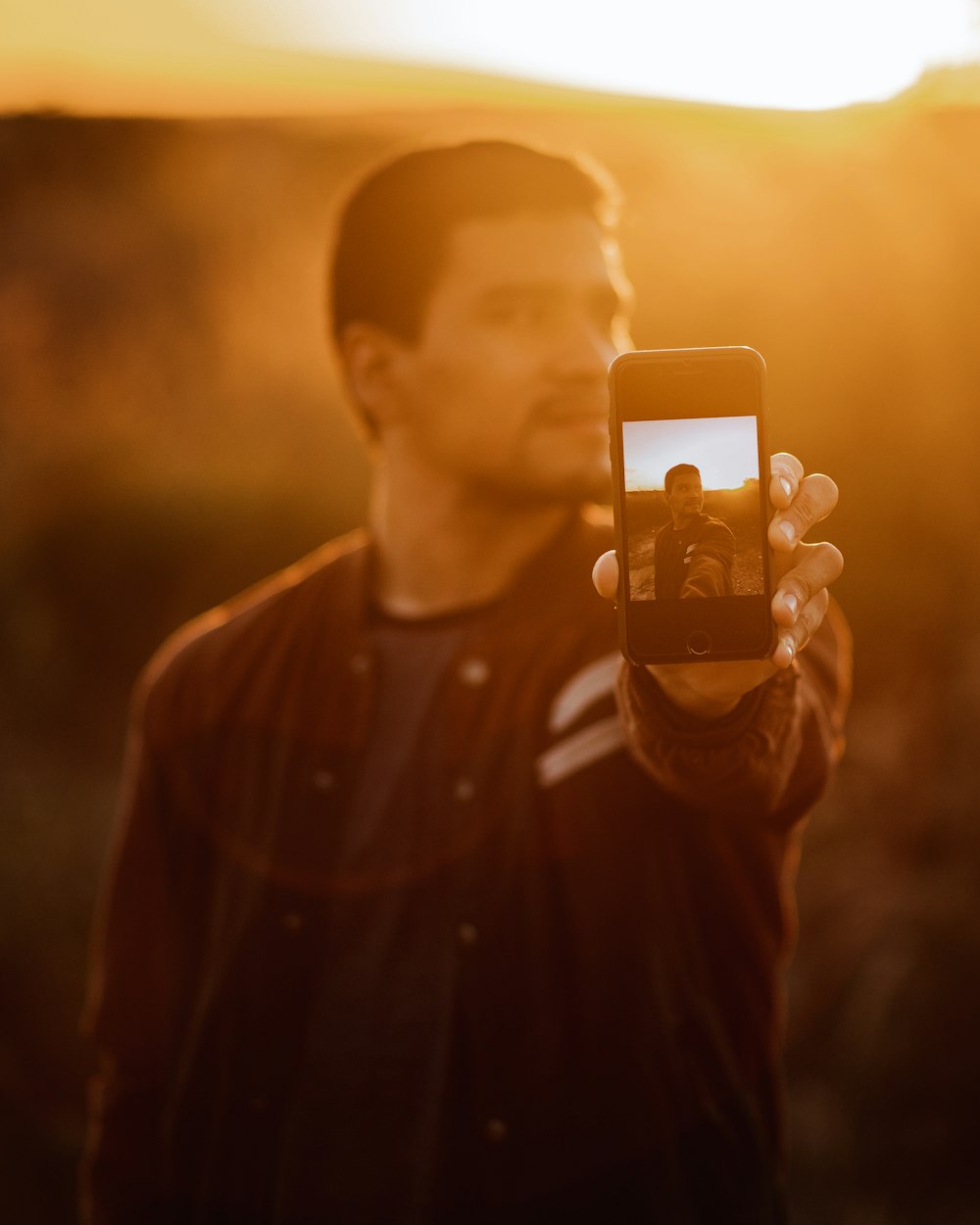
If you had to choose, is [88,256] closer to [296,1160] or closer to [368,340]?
[368,340]

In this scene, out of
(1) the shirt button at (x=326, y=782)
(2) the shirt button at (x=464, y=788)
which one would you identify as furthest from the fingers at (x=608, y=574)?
(1) the shirt button at (x=326, y=782)

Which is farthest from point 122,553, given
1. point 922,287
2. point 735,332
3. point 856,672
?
point 922,287

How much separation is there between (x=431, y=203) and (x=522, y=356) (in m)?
0.27

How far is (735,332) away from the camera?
102 inches

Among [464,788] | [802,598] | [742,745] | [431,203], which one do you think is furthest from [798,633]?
[431,203]

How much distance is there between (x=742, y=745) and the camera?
845 millimetres

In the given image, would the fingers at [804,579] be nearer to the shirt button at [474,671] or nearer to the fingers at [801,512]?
the fingers at [801,512]

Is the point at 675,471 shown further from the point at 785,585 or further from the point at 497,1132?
the point at 497,1132

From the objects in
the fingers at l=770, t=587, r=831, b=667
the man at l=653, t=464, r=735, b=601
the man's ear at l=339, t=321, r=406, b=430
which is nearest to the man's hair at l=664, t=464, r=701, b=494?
the man at l=653, t=464, r=735, b=601

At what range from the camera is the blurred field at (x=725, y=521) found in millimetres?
764

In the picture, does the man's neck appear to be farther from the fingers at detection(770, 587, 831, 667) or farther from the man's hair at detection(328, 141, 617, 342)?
the fingers at detection(770, 587, 831, 667)

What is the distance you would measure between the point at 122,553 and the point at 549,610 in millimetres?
1964

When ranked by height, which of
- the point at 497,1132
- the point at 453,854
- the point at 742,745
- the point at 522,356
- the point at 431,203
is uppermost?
the point at 431,203

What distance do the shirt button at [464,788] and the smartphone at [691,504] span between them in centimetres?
49
